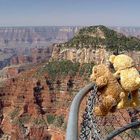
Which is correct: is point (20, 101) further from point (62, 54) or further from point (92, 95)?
point (92, 95)

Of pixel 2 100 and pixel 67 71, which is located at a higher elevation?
pixel 67 71

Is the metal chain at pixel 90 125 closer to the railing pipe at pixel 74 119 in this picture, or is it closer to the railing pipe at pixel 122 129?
the railing pipe at pixel 74 119

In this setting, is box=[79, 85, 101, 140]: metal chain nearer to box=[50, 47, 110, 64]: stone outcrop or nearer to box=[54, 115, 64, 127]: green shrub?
box=[50, 47, 110, 64]: stone outcrop

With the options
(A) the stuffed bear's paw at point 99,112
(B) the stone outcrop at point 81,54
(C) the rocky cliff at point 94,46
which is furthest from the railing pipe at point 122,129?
(C) the rocky cliff at point 94,46

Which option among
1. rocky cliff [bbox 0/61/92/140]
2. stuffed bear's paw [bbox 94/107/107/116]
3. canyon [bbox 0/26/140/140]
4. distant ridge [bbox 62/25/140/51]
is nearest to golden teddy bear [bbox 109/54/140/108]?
stuffed bear's paw [bbox 94/107/107/116]

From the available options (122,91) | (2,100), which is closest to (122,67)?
(122,91)

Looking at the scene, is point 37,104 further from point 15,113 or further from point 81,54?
point 81,54
